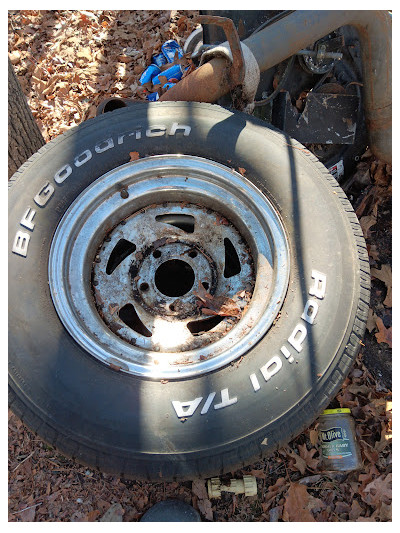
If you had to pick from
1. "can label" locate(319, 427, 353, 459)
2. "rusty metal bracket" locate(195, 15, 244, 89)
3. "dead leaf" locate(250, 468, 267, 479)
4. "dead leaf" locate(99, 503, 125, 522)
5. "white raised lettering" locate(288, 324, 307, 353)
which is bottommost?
"dead leaf" locate(99, 503, 125, 522)

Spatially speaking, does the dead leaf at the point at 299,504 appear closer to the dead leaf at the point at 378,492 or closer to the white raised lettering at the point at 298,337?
the dead leaf at the point at 378,492

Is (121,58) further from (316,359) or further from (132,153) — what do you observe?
(316,359)

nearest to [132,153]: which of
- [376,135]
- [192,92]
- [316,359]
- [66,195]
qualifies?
[66,195]

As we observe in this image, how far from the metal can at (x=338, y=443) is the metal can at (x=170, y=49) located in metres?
3.05

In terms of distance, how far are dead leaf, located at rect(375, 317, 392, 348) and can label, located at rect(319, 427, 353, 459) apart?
0.70 m

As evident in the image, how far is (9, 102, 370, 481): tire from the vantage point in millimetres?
1891

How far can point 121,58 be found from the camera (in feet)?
12.2

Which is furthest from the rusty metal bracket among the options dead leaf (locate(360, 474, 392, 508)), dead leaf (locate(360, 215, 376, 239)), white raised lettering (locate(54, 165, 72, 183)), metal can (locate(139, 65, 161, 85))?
dead leaf (locate(360, 474, 392, 508))

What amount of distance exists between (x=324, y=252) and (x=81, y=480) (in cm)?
192

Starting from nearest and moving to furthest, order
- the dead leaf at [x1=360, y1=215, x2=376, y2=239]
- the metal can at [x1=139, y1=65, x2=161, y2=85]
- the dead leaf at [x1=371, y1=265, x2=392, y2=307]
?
the dead leaf at [x1=371, y1=265, x2=392, y2=307]
the dead leaf at [x1=360, y1=215, x2=376, y2=239]
the metal can at [x1=139, y1=65, x2=161, y2=85]

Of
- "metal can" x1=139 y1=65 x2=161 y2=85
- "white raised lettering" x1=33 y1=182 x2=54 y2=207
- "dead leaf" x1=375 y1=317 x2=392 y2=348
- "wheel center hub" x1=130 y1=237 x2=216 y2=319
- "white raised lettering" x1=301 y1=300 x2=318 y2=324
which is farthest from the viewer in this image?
"metal can" x1=139 y1=65 x2=161 y2=85

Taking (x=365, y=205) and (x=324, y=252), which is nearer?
(x=324, y=252)

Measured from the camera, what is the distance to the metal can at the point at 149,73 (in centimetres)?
360

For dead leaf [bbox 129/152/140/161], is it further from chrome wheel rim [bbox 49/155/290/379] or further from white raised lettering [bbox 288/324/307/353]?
white raised lettering [bbox 288/324/307/353]
